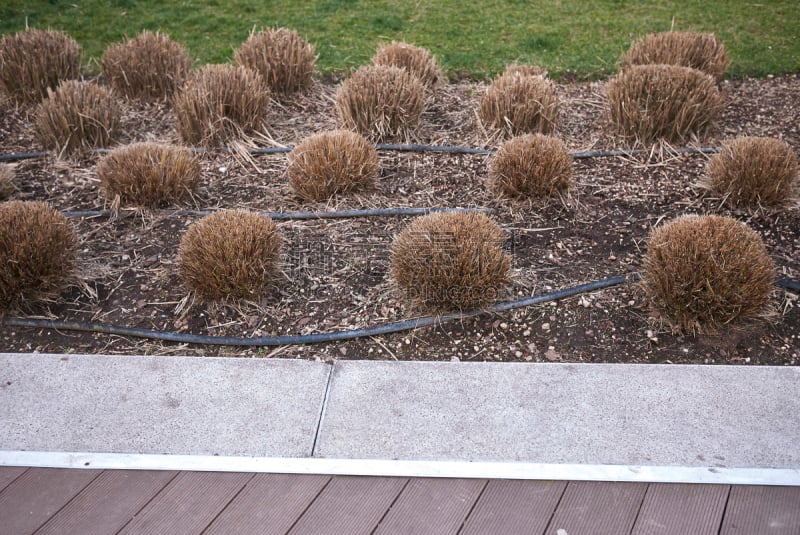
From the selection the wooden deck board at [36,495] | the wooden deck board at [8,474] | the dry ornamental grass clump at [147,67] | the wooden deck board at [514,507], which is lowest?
the wooden deck board at [514,507]

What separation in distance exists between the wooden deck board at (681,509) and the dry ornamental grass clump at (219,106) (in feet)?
12.4

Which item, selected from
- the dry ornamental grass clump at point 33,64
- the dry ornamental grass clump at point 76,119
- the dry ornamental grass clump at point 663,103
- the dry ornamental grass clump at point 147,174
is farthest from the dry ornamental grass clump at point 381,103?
the dry ornamental grass clump at point 33,64

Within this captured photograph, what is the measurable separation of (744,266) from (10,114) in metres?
5.60

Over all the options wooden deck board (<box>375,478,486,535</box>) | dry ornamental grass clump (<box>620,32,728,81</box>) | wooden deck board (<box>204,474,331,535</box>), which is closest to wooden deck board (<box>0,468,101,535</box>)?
wooden deck board (<box>204,474,331,535</box>)

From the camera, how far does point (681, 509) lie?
222 centimetres

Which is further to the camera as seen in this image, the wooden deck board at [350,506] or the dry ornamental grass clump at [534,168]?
the dry ornamental grass clump at [534,168]

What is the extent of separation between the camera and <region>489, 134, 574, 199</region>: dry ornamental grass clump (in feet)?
13.0

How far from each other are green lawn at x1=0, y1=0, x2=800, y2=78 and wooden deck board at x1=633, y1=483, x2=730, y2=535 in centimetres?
454

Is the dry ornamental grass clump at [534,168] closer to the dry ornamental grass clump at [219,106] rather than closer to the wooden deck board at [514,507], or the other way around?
the dry ornamental grass clump at [219,106]

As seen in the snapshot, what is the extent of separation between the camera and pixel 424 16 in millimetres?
7551

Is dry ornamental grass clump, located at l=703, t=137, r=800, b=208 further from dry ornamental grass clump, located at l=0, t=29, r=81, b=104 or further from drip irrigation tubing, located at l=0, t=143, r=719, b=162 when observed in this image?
dry ornamental grass clump, located at l=0, t=29, r=81, b=104

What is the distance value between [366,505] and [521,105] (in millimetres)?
3255

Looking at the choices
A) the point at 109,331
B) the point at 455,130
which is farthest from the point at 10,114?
the point at 455,130

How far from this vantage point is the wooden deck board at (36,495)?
2.19 meters
